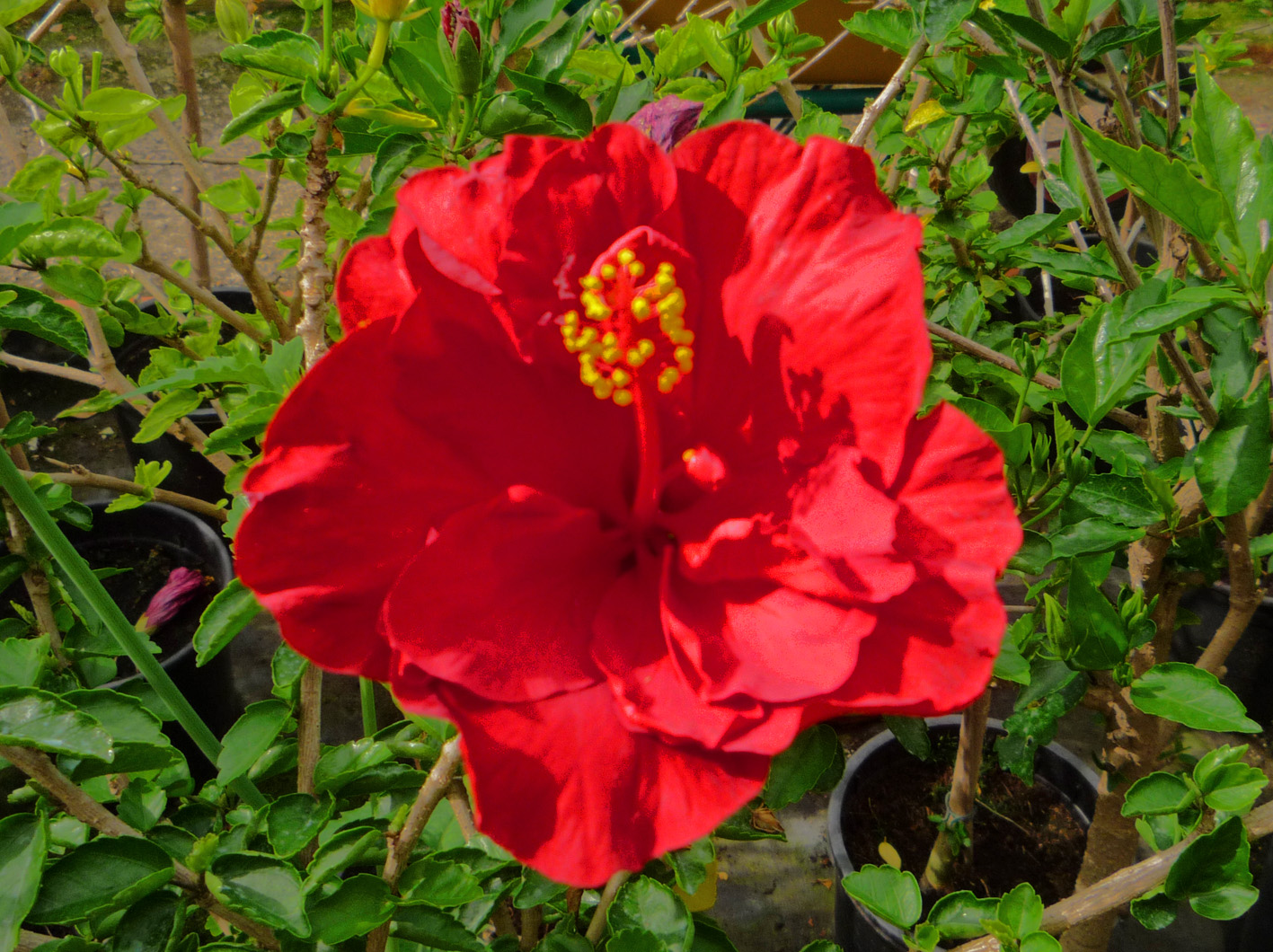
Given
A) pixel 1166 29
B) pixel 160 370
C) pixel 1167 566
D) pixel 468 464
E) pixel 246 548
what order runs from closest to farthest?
1. pixel 246 548
2. pixel 468 464
3. pixel 1166 29
4. pixel 1167 566
5. pixel 160 370

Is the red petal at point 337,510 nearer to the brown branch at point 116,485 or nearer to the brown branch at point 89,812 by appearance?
the brown branch at point 89,812

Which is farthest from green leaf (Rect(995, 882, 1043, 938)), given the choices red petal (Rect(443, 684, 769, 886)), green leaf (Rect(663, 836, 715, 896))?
red petal (Rect(443, 684, 769, 886))

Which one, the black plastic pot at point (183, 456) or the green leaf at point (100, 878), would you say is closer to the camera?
the green leaf at point (100, 878)

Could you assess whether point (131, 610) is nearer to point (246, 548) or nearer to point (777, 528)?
point (246, 548)

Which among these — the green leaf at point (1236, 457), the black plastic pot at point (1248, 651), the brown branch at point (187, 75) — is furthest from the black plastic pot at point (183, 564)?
the black plastic pot at point (1248, 651)

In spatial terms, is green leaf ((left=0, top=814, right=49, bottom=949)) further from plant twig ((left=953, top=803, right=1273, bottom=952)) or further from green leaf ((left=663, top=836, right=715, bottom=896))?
plant twig ((left=953, top=803, right=1273, bottom=952))

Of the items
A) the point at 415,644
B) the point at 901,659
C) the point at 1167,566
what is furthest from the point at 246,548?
the point at 1167,566

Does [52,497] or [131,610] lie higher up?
[52,497]
